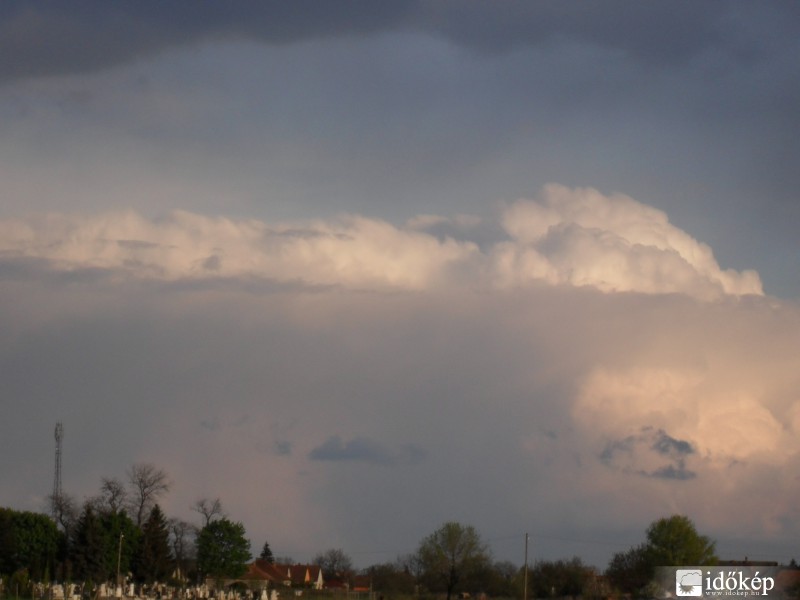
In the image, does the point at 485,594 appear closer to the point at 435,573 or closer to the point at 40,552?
the point at 435,573

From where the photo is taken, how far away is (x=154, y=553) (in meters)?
107

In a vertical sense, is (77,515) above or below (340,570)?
above

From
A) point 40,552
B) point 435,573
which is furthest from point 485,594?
point 40,552

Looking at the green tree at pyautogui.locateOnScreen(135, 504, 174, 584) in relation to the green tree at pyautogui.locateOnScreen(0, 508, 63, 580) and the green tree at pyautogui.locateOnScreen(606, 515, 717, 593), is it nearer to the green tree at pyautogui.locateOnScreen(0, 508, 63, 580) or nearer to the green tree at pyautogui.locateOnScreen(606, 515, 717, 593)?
the green tree at pyautogui.locateOnScreen(0, 508, 63, 580)

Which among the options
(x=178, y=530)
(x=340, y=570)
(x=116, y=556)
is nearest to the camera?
(x=116, y=556)

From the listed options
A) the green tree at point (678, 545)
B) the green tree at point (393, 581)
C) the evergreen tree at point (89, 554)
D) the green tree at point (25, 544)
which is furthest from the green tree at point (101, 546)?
the green tree at point (678, 545)

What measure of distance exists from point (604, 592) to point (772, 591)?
3275 centimetres

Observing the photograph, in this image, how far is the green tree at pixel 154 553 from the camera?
10575 cm

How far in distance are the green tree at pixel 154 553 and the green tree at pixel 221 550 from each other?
3.87 m

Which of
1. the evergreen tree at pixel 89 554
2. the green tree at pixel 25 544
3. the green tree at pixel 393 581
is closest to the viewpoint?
the evergreen tree at pixel 89 554

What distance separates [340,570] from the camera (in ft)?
613

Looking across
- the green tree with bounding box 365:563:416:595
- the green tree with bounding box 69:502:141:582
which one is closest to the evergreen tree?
the green tree with bounding box 69:502:141:582

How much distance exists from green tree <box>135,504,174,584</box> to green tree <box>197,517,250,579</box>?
3.87 metres

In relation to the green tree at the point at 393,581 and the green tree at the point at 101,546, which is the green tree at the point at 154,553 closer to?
the green tree at the point at 101,546
